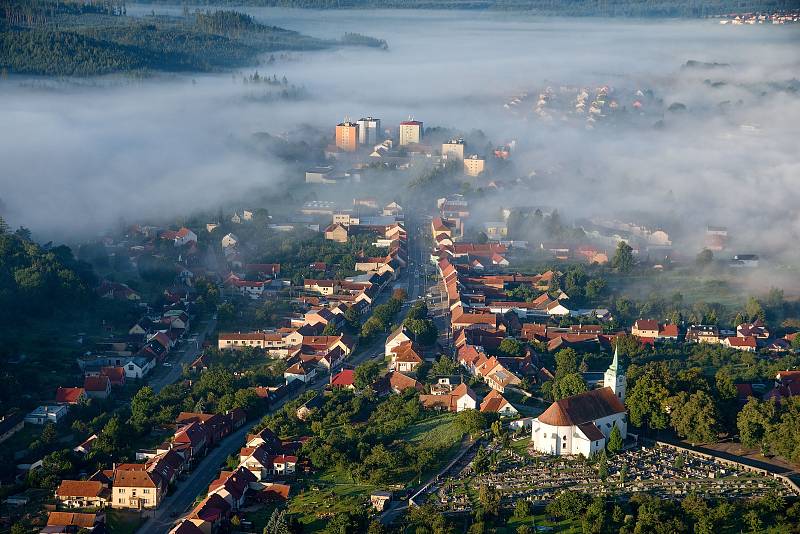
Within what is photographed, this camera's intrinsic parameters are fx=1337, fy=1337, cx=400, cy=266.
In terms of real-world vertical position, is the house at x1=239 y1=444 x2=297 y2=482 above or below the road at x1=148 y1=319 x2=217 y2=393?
above

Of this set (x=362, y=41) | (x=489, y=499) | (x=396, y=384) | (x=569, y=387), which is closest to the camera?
(x=489, y=499)

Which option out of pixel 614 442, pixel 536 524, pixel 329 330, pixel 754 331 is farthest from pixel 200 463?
pixel 754 331

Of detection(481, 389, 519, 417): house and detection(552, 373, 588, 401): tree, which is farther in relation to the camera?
detection(552, 373, 588, 401): tree

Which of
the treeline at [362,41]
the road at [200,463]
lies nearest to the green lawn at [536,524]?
the road at [200,463]

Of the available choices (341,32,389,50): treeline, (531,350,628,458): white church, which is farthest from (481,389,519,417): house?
(341,32,389,50): treeline

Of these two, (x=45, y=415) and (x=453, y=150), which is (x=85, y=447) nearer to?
(x=45, y=415)

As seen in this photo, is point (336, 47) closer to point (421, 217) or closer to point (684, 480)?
point (421, 217)

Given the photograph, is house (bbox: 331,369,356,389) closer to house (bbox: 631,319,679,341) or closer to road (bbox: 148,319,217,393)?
road (bbox: 148,319,217,393)
